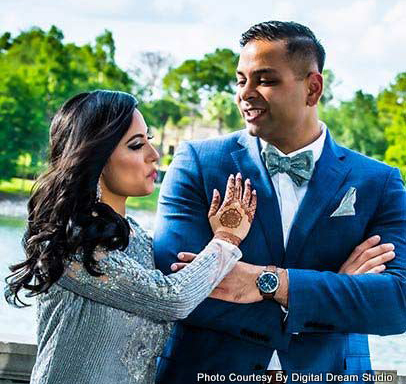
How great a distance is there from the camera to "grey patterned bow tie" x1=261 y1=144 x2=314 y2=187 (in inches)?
94.2

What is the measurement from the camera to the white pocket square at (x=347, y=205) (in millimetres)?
2361

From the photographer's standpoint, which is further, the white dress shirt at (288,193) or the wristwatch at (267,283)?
the white dress shirt at (288,193)

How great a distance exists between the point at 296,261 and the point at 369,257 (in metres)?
0.18

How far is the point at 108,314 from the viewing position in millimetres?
2113

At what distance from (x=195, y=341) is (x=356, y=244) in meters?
0.49

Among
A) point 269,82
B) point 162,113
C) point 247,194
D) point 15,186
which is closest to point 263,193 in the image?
point 247,194

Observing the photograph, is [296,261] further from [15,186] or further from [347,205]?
[15,186]

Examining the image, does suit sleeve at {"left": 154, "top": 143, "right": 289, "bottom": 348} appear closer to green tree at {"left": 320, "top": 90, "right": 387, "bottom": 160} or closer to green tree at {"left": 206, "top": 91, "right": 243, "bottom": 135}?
green tree at {"left": 320, "top": 90, "right": 387, "bottom": 160}

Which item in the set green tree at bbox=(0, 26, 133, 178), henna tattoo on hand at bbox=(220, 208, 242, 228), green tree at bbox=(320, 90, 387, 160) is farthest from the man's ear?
green tree at bbox=(320, 90, 387, 160)

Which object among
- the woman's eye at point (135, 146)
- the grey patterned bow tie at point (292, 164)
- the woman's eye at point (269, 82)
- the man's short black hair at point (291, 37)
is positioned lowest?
the grey patterned bow tie at point (292, 164)

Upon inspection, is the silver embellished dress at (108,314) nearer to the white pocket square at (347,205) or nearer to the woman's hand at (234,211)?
the woman's hand at (234,211)

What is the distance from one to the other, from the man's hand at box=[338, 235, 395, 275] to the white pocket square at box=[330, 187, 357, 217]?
3.4 inches

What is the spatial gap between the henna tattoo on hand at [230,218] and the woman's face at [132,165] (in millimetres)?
200

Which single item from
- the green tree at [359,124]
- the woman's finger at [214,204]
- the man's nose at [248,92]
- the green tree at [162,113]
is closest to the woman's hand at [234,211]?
the woman's finger at [214,204]
